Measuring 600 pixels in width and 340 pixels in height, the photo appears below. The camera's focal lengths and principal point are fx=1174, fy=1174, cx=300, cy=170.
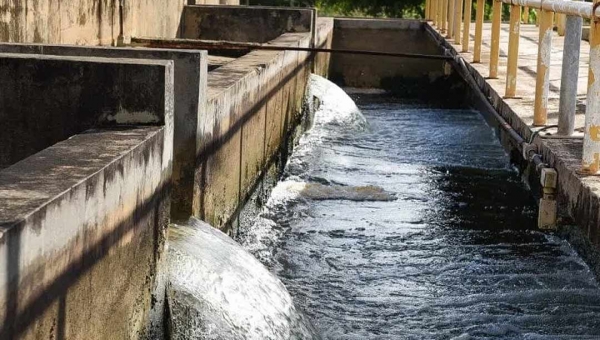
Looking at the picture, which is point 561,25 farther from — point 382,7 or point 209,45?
point 382,7

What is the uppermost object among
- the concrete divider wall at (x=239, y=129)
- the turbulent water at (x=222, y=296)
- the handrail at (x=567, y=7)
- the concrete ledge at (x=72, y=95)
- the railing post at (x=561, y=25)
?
the handrail at (x=567, y=7)

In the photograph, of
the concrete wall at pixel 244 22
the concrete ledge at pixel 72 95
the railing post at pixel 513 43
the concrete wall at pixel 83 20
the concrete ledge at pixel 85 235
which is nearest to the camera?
the concrete ledge at pixel 85 235

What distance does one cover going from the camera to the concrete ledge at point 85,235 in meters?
3.52

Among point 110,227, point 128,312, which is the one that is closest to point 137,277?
point 128,312

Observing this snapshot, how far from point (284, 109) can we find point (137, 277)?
654 centimetres

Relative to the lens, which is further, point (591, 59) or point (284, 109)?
point (284, 109)

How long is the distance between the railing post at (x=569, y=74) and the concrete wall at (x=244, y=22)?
7259 millimetres

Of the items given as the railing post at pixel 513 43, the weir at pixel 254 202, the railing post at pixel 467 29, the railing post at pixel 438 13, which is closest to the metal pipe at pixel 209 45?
the weir at pixel 254 202

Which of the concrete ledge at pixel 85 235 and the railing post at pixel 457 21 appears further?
the railing post at pixel 457 21

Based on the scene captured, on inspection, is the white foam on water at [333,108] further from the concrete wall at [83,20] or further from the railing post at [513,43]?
the railing post at [513,43]

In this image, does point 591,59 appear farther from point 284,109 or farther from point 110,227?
point 284,109

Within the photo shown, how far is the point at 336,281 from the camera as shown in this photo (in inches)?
290

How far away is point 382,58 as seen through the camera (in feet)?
63.1

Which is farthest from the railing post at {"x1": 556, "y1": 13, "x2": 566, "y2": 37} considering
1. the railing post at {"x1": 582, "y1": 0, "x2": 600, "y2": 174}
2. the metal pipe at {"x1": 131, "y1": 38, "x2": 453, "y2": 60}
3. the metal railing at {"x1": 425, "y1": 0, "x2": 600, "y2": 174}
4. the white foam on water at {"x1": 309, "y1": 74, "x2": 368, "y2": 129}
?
the railing post at {"x1": 582, "y1": 0, "x2": 600, "y2": 174}
